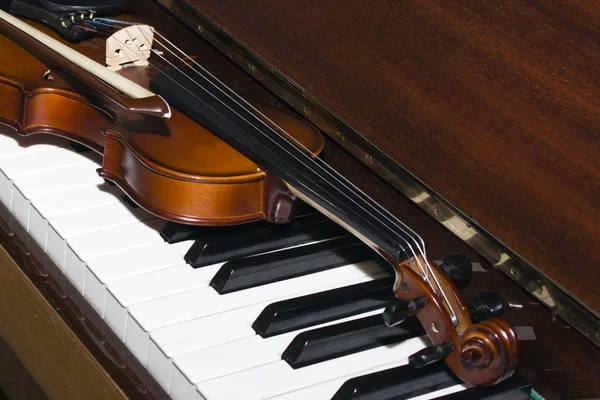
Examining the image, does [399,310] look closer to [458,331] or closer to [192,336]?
[458,331]

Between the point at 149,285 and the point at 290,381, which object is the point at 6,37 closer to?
the point at 149,285

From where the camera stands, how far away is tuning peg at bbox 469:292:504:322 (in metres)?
1.26

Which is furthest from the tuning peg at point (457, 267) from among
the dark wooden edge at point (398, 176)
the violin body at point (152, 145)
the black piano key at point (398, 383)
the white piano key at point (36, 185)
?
the white piano key at point (36, 185)

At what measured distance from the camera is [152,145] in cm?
149

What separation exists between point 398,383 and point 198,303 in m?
0.32

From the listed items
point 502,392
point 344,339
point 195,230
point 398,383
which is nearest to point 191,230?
point 195,230

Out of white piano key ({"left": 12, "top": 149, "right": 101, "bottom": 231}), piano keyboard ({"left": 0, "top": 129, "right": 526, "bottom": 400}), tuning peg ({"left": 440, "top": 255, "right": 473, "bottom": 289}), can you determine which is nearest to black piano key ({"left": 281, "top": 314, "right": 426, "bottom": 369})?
piano keyboard ({"left": 0, "top": 129, "right": 526, "bottom": 400})

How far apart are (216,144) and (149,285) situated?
0.88 feet

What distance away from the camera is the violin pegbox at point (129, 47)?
169cm

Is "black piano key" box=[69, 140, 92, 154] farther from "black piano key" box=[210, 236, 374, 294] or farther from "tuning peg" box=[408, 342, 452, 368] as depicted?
"tuning peg" box=[408, 342, 452, 368]

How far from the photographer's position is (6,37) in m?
1.76

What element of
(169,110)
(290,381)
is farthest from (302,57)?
(290,381)

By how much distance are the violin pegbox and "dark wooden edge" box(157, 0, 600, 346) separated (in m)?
0.11

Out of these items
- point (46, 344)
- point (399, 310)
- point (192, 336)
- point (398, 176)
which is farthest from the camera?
point (46, 344)
